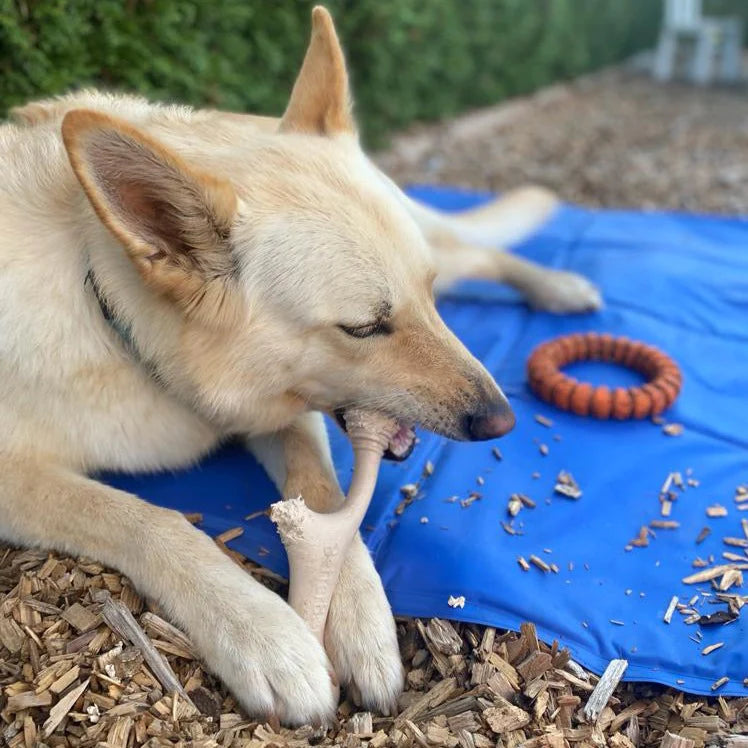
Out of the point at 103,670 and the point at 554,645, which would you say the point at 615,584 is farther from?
the point at 103,670

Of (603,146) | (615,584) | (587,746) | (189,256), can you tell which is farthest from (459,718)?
(603,146)

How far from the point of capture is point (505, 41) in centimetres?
838

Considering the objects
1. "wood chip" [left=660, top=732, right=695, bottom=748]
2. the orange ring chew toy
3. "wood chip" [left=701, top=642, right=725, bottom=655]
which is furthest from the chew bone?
the orange ring chew toy

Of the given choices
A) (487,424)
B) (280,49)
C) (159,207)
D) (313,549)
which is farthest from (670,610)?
(280,49)

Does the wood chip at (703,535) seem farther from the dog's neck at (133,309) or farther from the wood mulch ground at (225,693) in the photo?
the dog's neck at (133,309)

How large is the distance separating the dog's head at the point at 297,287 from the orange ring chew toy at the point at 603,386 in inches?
34.6

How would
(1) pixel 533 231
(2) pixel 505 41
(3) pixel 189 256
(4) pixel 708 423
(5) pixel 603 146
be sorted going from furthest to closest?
1. (2) pixel 505 41
2. (5) pixel 603 146
3. (1) pixel 533 231
4. (4) pixel 708 423
5. (3) pixel 189 256

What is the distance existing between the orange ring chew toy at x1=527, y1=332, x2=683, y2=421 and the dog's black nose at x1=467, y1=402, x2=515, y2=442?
2.94ft

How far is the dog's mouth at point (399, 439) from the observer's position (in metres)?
2.13

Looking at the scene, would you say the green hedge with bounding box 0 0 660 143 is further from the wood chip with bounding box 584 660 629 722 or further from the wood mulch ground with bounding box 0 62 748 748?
the wood chip with bounding box 584 660 629 722

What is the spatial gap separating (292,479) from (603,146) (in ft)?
18.6

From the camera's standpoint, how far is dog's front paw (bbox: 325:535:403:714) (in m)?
1.80

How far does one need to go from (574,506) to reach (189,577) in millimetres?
1192

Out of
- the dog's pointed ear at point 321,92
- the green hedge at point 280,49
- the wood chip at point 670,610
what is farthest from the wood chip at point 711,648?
the green hedge at point 280,49
